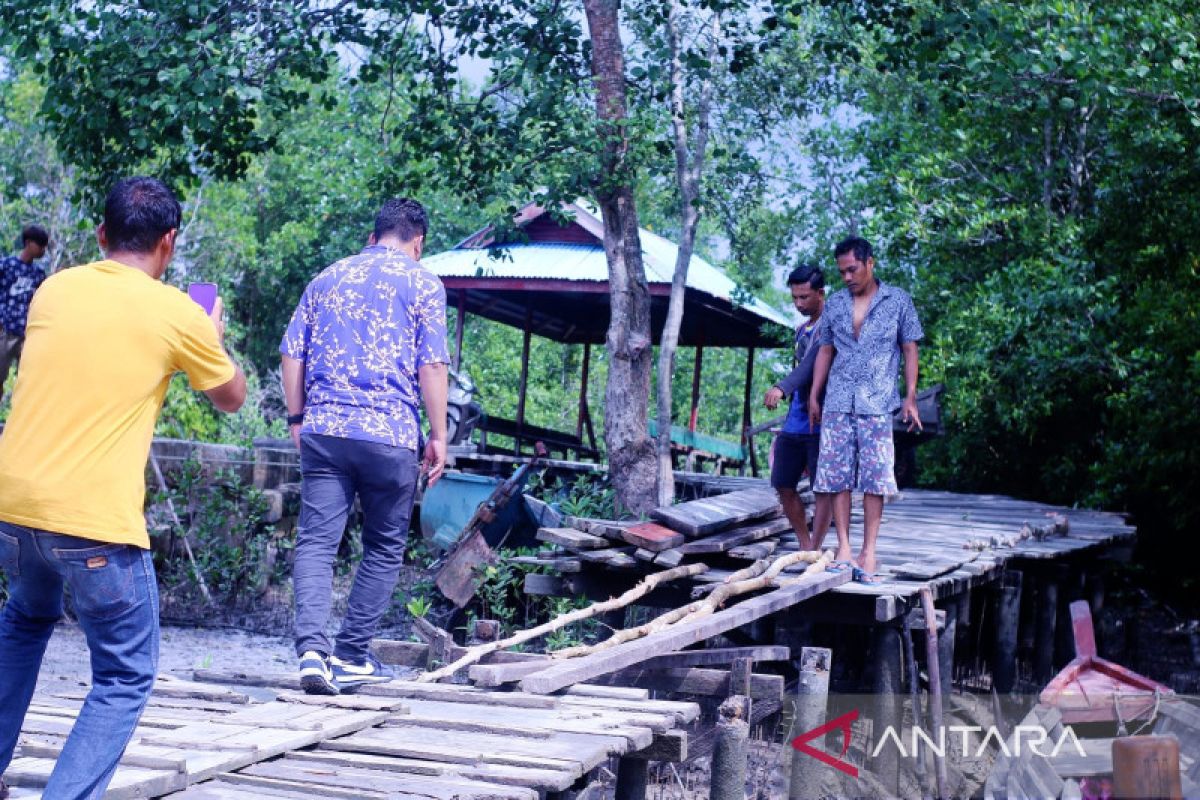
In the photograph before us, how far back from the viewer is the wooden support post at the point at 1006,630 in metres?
9.16

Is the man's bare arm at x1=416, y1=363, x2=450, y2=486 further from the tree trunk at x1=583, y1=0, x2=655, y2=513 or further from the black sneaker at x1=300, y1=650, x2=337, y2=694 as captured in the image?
the tree trunk at x1=583, y1=0, x2=655, y2=513

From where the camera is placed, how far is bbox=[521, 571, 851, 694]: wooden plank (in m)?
4.78

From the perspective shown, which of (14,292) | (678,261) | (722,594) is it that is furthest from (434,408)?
(678,261)

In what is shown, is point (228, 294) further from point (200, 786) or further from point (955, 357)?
point (200, 786)

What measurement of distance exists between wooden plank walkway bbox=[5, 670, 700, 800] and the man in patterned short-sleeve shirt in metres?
2.43

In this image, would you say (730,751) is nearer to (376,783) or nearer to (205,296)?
(376,783)

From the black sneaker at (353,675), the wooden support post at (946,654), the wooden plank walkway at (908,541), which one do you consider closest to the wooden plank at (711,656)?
the wooden plank walkway at (908,541)

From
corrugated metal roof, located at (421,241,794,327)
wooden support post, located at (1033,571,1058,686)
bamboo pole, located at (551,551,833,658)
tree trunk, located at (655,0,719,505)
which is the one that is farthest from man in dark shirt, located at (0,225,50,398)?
wooden support post, located at (1033,571,1058,686)

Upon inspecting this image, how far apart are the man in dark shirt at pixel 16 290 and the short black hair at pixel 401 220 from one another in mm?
4521

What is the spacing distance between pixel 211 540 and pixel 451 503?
7.26 feet

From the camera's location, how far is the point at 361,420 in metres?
4.91

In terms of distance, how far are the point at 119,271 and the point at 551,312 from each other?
1625 cm

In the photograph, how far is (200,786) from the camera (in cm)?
345

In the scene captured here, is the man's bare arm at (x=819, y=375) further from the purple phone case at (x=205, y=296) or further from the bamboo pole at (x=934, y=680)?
the purple phone case at (x=205, y=296)
